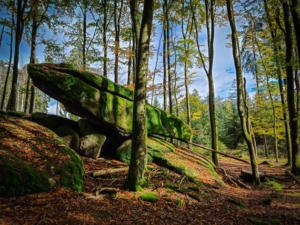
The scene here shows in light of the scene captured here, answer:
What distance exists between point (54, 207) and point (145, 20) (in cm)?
581

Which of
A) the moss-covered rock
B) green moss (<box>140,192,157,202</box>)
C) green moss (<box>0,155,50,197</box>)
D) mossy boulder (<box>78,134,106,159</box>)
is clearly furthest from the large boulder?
green moss (<box>140,192,157,202</box>)

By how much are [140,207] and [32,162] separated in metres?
3.26

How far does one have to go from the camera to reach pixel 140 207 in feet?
15.8

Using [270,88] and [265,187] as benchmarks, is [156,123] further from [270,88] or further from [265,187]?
[270,88]

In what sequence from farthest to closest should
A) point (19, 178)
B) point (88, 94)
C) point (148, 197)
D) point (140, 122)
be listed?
point (88, 94)
point (140, 122)
point (148, 197)
point (19, 178)

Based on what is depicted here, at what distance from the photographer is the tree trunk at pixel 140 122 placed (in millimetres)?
5789

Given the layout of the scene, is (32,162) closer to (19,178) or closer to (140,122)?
(19,178)

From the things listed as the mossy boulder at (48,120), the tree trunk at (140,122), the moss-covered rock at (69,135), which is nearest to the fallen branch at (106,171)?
the tree trunk at (140,122)

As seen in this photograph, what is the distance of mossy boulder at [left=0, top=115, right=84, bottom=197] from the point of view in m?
4.39

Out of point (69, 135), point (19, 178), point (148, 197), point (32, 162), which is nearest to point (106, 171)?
point (148, 197)

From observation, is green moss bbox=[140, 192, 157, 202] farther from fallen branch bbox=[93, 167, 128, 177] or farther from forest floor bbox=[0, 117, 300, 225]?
fallen branch bbox=[93, 167, 128, 177]

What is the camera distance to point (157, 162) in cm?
966

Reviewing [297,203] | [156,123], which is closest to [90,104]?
[156,123]

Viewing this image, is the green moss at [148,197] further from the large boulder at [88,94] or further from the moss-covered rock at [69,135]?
the moss-covered rock at [69,135]
